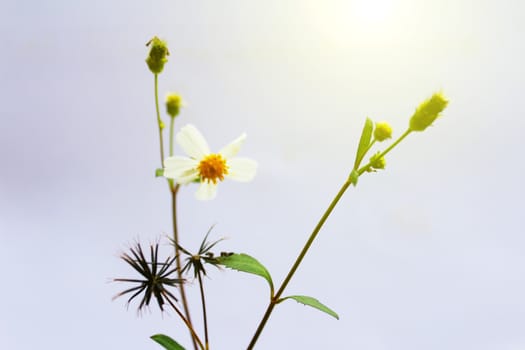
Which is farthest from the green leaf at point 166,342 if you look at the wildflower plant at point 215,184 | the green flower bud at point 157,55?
the green flower bud at point 157,55

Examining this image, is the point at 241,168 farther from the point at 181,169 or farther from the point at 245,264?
the point at 245,264

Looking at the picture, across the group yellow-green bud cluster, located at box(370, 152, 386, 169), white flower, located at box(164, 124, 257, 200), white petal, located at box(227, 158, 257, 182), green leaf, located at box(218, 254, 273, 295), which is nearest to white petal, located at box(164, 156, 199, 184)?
white flower, located at box(164, 124, 257, 200)

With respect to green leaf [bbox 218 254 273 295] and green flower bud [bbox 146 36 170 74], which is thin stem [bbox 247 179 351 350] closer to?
green leaf [bbox 218 254 273 295]

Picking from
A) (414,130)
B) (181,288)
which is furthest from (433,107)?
(181,288)

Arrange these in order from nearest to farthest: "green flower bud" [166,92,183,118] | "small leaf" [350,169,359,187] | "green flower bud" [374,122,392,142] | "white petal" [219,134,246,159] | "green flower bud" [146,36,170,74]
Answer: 1. "small leaf" [350,169,359,187]
2. "green flower bud" [374,122,392,142]
3. "white petal" [219,134,246,159]
4. "green flower bud" [146,36,170,74]
5. "green flower bud" [166,92,183,118]

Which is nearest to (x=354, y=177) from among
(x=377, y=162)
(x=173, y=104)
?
(x=377, y=162)

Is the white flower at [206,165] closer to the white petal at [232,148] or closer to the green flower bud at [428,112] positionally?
the white petal at [232,148]
